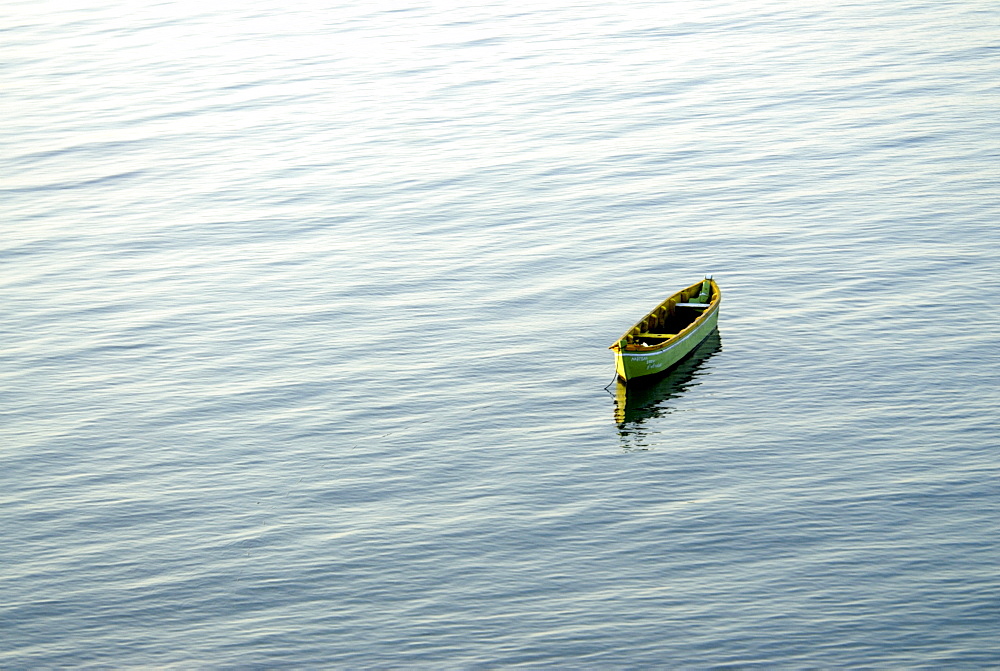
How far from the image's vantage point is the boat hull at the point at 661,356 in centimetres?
5672

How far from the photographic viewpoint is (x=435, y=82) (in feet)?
373

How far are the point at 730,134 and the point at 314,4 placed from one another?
228 ft

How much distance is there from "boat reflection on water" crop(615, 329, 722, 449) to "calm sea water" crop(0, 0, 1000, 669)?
0.19 meters

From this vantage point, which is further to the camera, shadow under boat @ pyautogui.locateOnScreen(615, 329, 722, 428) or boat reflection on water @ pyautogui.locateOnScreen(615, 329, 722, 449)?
shadow under boat @ pyautogui.locateOnScreen(615, 329, 722, 428)

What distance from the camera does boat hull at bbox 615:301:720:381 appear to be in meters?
56.7

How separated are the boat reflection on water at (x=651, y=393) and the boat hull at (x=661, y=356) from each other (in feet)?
1.23

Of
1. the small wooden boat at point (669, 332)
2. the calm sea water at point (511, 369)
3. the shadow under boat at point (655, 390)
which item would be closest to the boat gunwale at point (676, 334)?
the small wooden boat at point (669, 332)

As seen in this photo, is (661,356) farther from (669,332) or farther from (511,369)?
(511,369)

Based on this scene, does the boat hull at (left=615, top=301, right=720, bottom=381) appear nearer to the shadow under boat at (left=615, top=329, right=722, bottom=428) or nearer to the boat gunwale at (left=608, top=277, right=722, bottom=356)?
the boat gunwale at (left=608, top=277, right=722, bottom=356)

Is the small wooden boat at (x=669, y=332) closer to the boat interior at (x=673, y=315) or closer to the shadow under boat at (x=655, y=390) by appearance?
the boat interior at (x=673, y=315)

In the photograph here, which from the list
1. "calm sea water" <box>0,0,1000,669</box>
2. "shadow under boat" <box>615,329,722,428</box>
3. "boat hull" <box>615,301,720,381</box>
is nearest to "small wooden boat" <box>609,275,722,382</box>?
"boat hull" <box>615,301,720,381</box>

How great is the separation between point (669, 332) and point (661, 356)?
→ 12.9 feet

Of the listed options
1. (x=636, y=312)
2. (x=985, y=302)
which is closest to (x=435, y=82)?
(x=636, y=312)

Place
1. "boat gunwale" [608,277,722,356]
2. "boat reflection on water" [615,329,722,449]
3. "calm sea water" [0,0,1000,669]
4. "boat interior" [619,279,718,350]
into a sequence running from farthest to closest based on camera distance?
1. "boat interior" [619,279,718,350]
2. "boat gunwale" [608,277,722,356]
3. "boat reflection on water" [615,329,722,449]
4. "calm sea water" [0,0,1000,669]
